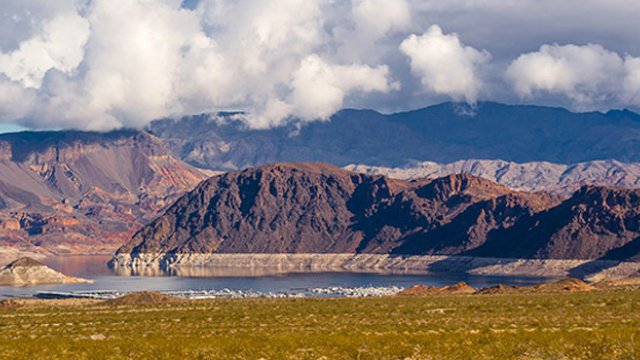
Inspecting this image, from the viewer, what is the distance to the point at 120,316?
3784 inches

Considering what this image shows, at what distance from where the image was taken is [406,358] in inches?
1634

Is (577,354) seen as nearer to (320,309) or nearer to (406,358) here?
(406,358)

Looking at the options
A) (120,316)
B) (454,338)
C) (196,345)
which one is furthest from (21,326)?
(454,338)

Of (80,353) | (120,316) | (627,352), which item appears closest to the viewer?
(627,352)

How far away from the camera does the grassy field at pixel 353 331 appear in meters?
42.3

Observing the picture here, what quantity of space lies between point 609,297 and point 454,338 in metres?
56.8

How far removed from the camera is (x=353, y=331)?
2335 inches

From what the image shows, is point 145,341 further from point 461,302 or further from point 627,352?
point 461,302

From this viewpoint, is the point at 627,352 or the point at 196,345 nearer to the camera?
the point at 627,352

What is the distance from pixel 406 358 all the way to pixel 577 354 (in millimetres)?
7109

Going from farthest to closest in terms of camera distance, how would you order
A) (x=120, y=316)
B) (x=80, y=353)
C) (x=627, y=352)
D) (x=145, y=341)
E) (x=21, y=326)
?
(x=120, y=316), (x=21, y=326), (x=145, y=341), (x=80, y=353), (x=627, y=352)

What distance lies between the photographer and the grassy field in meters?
42.3

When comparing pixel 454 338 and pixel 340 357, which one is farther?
pixel 454 338

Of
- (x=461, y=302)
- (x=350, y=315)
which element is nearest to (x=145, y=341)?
(x=350, y=315)
